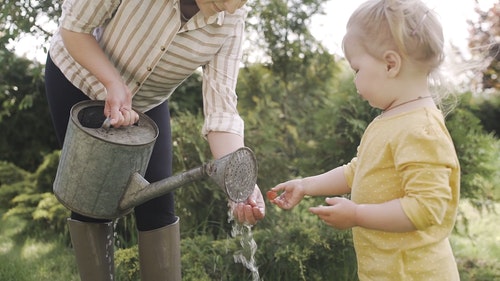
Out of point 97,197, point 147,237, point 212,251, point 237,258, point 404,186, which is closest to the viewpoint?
point 404,186

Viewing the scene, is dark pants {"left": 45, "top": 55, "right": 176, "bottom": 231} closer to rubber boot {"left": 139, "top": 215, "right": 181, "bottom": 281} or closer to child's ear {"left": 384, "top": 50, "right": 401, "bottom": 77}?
rubber boot {"left": 139, "top": 215, "right": 181, "bottom": 281}

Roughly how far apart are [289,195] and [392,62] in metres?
0.50

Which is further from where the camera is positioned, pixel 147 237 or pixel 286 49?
pixel 286 49

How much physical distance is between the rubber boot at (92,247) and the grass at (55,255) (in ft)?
3.46

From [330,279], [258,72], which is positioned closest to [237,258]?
Result: [330,279]

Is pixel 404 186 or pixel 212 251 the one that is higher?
pixel 404 186

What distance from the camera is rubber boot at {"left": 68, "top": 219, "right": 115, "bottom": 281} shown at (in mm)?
2078

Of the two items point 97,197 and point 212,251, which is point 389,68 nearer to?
point 97,197

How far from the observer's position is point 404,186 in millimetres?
1456

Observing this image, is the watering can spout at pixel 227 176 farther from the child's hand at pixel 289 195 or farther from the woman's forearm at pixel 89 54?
the woman's forearm at pixel 89 54

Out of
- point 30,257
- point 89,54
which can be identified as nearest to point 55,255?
point 30,257

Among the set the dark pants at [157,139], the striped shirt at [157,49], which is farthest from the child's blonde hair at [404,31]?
the dark pants at [157,139]

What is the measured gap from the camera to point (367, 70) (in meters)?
1.55

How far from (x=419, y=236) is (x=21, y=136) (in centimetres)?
392
